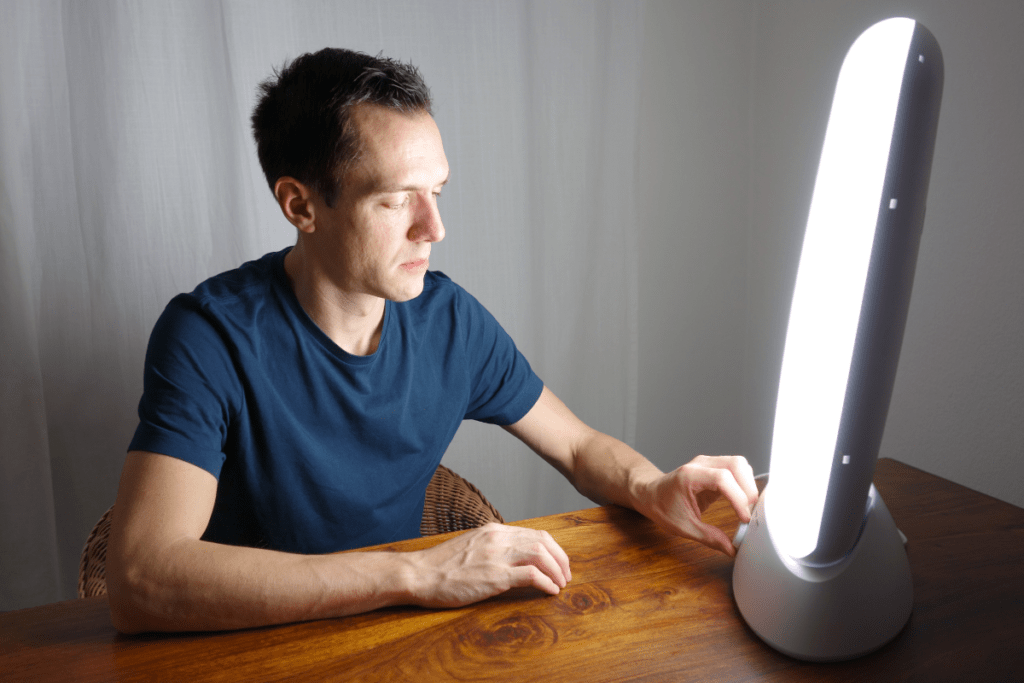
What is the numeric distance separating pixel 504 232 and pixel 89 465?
4.04ft

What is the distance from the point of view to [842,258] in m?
0.58

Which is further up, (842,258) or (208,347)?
(842,258)

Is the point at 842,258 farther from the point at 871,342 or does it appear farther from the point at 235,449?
the point at 235,449

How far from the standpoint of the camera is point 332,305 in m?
1.13

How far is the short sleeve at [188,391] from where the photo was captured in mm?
913

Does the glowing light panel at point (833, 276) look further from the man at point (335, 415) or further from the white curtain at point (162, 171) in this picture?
the white curtain at point (162, 171)

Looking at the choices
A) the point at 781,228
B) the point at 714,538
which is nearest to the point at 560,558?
the point at 714,538

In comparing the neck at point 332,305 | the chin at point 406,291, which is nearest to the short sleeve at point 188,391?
the neck at point 332,305

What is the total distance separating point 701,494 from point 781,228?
1.56 metres

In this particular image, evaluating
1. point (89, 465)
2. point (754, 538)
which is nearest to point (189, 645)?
point (754, 538)

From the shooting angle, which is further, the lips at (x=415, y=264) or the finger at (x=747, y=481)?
the lips at (x=415, y=264)

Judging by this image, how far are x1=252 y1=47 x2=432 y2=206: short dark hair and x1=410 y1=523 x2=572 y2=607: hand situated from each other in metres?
0.56

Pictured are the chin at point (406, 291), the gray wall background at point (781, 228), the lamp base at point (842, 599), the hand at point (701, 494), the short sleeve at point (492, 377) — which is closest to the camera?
the lamp base at point (842, 599)

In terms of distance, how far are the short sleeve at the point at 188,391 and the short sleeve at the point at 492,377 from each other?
0.44 metres
